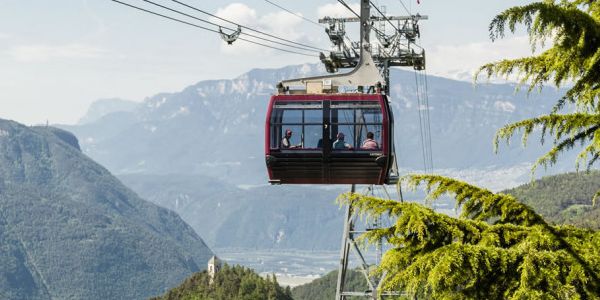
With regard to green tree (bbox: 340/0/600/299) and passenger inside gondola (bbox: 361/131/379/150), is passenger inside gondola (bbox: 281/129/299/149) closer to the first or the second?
passenger inside gondola (bbox: 361/131/379/150)

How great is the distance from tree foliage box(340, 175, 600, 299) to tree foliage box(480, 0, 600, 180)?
82cm

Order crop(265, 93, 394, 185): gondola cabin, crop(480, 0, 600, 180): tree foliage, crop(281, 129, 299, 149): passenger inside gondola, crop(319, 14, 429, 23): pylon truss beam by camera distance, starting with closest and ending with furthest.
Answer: crop(480, 0, 600, 180): tree foliage
crop(265, 93, 394, 185): gondola cabin
crop(281, 129, 299, 149): passenger inside gondola
crop(319, 14, 429, 23): pylon truss beam

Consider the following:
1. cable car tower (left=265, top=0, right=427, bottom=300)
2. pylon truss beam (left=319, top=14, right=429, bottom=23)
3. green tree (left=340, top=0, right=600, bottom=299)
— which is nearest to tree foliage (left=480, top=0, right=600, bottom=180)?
green tree (left=340, top=0, right=600, bottom=299)

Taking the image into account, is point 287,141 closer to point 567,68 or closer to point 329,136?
point 329,136

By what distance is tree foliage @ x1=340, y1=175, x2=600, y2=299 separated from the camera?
405 inches

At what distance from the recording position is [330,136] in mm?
24922

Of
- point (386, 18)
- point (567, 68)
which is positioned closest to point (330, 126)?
point (386, 18)

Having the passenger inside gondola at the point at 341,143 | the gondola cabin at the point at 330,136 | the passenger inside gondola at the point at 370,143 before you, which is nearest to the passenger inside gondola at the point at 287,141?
the gondola cabin at the point at 330,136

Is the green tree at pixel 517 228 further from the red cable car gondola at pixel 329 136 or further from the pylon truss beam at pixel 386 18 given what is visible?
the pylon truss beam at pixel 386 18

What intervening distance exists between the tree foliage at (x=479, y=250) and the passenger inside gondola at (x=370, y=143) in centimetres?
1260

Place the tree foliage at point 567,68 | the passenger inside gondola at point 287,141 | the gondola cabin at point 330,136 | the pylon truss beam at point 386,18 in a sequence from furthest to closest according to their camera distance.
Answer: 1. the pylon truss beam at point 386,18
2. the passenger inside gondola at point 287,141
3. the gondola cabin at point 330,136
4. the tree foliage at point 567,68

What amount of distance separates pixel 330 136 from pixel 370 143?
3.36ft

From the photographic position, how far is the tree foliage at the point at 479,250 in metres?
10.3

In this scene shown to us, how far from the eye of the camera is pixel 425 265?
35.2 ft
